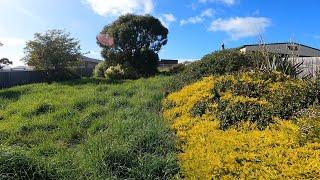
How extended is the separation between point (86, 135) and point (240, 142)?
13.9 ft

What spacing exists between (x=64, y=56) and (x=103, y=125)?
52.7 feet

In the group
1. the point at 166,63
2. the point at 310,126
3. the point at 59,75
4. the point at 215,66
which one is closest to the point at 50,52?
the point at 59,75

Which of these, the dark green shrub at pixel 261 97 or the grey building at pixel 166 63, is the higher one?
the grey building at pixel 166 63

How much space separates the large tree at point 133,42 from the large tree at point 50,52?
495 centimetres

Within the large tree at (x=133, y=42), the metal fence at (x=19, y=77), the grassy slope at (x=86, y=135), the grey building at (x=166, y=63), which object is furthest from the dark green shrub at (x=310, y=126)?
the grey building at (x=166, y=63)

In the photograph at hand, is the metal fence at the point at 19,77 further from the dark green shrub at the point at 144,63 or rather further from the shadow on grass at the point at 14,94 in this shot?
the dark green shrub at the point at 144,63

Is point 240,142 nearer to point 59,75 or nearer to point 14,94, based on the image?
point 14,94

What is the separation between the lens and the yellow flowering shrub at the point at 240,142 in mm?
6449

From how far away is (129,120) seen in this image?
10.9 meters

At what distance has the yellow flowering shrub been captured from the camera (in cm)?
645

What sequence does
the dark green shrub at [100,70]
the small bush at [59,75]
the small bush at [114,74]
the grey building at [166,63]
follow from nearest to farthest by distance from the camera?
the small bush at [59,75] → the small bush at [114,74] → the dark green shrub at [100,70] → the grey building at [166,63]

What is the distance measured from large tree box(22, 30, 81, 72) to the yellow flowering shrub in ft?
52.1

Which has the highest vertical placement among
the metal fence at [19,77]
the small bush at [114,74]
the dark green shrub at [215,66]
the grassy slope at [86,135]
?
the dark green shrub at [215,66]

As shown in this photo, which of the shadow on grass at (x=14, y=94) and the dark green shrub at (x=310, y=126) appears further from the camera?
the shadow on grass at (x=14, y=94)
